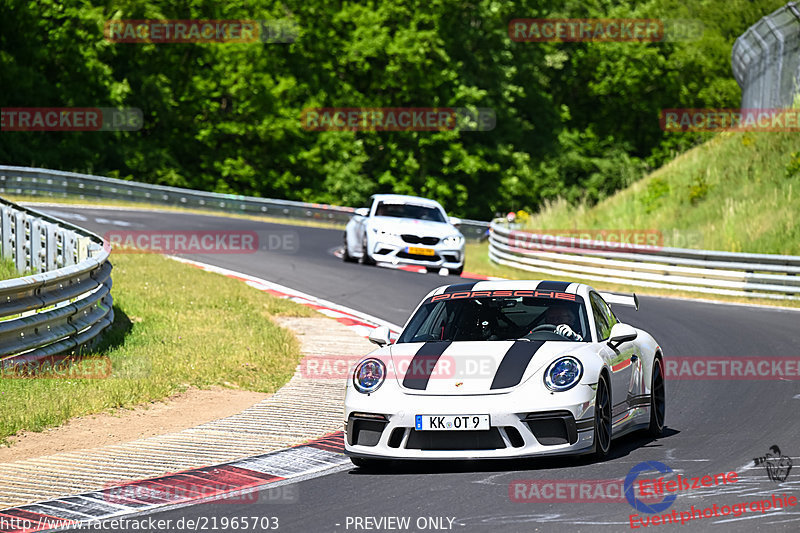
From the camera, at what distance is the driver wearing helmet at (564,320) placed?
9.06 metres

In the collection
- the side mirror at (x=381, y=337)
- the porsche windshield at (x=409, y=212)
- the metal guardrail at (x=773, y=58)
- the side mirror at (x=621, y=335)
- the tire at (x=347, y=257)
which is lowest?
the tire at (x=347, y=257)

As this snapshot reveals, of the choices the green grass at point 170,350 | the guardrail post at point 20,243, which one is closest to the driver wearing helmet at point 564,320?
the green grass at point 170,350

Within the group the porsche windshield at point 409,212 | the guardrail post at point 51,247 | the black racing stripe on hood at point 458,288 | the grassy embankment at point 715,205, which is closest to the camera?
the black racing stripe on hood at point 458,288

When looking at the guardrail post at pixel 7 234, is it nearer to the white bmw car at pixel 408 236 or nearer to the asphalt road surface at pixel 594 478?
the white bmw car at pixel 408 236

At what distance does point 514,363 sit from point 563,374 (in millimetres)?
347

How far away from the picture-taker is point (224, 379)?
1278cm

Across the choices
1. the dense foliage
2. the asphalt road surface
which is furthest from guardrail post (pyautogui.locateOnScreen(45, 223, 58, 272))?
the dense foliage

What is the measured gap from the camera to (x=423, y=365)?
8547 mm

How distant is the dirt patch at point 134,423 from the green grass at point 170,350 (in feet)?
0.51

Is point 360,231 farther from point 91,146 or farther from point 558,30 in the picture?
point 558,30

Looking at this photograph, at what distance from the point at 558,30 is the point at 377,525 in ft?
193

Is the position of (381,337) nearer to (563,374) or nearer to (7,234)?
(563,374)

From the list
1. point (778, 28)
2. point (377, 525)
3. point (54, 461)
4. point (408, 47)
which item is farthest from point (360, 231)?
point (408, 47)

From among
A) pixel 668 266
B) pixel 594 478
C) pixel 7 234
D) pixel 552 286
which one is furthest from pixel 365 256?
pixel 594 478
